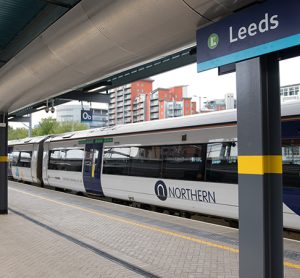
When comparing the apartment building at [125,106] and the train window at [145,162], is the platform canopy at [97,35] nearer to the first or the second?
the train window at [145,162]

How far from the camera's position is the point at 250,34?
3.20 meters

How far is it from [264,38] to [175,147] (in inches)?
294

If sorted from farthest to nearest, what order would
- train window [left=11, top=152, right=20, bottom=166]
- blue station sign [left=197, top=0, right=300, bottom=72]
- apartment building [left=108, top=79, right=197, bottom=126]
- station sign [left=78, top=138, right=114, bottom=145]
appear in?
apartment building [left=108, top=79, right=197, bottom=126] < train window [left=11, top=152, right=20, bottom=166] < station sign [left=78, top=138, right=114, bottom=145] < blue station sign [left=197, top=0, right=300, bottom=72]

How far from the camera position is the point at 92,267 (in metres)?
5.64

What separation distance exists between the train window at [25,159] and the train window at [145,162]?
1119 centimetres

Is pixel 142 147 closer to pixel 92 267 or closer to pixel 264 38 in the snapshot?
pixel 92 267

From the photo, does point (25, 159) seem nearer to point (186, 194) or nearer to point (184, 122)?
point (184, 122)

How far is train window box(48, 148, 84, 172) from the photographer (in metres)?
15.9

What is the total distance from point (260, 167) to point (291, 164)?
461 centimetres

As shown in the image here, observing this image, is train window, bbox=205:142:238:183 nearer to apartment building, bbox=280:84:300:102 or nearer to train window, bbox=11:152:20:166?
apartment building, bbox=280:84:300:102

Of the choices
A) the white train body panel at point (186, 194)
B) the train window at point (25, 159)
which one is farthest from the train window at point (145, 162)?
the train window at point (25, 159)

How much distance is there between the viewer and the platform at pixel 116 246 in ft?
18.1

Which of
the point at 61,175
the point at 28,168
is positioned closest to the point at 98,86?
the point at 61,175

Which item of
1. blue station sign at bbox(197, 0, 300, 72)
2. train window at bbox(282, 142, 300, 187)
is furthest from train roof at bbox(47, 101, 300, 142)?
blue station sign at bbox(197, 0, 300, 72)
